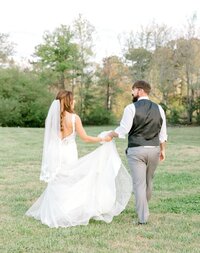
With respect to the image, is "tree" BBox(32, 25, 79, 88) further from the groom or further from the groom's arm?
the groom's arm

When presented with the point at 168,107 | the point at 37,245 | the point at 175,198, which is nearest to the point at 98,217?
the point at 37,245

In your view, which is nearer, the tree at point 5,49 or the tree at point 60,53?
the tree at point 60,53

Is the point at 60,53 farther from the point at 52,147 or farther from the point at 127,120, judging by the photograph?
the point at 127,120

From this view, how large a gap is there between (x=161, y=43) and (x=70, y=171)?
43.0 metres

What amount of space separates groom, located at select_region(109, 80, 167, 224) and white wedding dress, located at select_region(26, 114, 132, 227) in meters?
0.46

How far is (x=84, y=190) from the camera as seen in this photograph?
661 cm

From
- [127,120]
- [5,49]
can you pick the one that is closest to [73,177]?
[127,120]

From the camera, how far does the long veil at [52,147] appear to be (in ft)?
22.2

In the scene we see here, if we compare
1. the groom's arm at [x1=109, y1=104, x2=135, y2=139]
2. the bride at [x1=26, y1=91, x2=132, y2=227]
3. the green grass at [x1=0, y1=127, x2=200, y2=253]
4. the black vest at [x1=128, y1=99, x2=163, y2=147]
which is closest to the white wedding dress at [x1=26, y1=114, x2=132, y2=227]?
the bride at [x1=26, y1=91, x2=132, y2=227]

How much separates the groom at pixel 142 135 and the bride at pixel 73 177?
0.46 meters

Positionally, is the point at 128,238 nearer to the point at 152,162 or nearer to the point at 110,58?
the point at 152,162

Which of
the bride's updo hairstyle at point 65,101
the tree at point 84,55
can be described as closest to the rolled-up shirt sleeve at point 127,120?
the bride's updo hairstyle at point 65,101

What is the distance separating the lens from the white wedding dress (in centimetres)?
649

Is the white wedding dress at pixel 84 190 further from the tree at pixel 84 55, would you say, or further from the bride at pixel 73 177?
the tree at pixel 84 55
